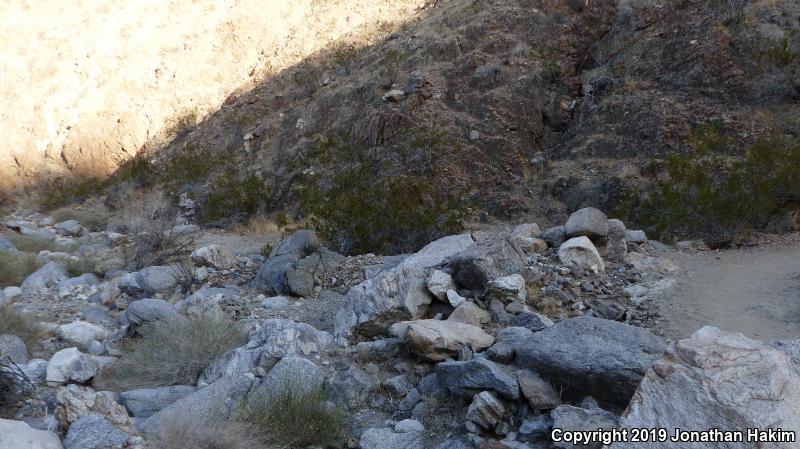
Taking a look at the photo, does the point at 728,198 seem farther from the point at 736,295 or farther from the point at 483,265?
the point at 483,265

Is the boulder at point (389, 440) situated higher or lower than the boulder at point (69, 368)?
lower

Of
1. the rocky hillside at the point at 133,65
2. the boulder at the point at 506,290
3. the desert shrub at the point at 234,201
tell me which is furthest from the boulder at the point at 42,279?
the rocky hillside at the point at 133,65

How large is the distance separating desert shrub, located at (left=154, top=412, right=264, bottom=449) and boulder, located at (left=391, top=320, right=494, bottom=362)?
139 centimetres

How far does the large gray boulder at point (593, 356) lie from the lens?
132 inches

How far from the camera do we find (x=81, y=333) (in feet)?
18.1

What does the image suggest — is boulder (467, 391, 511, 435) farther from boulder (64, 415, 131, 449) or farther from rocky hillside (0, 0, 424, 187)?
rocky hillside (0, 0, 424, 187)

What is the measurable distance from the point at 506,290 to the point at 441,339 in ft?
4.04

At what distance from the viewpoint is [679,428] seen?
8.37 ft

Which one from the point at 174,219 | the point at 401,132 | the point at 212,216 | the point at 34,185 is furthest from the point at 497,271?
the point at 34,185

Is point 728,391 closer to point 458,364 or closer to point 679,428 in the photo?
point 679,428

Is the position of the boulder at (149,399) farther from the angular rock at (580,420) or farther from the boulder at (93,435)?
the angular rock at (580,420)

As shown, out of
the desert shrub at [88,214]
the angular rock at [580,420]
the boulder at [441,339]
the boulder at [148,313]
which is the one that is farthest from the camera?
the desert shrub at [88,214]

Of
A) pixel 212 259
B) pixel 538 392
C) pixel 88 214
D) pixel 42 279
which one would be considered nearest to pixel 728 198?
pixel 538 392

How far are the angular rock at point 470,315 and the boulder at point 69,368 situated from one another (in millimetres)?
2901
